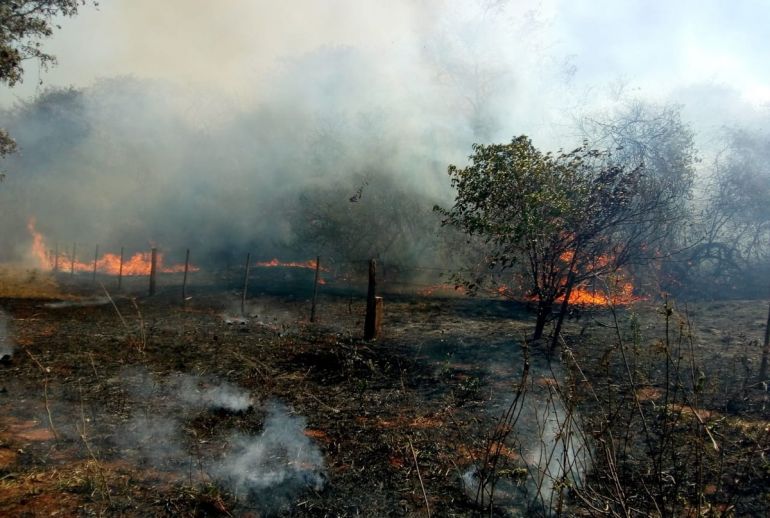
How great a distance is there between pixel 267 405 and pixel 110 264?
78.8 ft

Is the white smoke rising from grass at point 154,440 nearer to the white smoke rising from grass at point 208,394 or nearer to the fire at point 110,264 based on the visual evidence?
the white smoke rising from grass at point 208,394

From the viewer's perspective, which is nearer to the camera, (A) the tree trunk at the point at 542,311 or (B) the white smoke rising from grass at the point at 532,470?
(B) the white smoke rising from grass at the point at 532,470

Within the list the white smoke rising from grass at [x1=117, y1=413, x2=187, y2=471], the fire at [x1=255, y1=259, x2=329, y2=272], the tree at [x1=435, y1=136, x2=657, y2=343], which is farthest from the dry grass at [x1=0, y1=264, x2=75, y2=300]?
the tree at [x1=435, y1=136, x2=657, y2=343]

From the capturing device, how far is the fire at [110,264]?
25.5 m

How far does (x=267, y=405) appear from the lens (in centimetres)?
737

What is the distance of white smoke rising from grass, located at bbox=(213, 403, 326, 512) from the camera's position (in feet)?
16.5

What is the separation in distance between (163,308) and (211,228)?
13997mm

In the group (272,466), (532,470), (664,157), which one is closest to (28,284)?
(272,466)

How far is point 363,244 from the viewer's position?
25.5 m

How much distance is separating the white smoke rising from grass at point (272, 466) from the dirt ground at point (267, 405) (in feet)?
0.08

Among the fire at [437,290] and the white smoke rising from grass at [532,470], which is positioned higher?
the fire at [437,290]

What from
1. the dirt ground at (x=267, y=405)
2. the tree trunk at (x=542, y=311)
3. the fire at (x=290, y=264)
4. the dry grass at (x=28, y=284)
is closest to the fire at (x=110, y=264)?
the dry grass at (x=28, y=284)

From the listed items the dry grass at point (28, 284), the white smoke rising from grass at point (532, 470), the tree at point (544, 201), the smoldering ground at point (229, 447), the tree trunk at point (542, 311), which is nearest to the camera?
the white smoke rising from grass at point (532, 470)

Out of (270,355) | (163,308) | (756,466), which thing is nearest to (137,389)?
(270,355)
